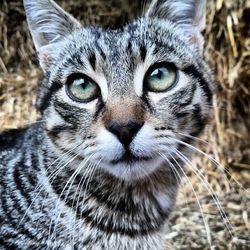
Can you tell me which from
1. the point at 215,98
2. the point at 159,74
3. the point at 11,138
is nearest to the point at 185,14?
the point at 159,74

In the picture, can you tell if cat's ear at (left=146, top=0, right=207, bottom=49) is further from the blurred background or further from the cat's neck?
the blurred background

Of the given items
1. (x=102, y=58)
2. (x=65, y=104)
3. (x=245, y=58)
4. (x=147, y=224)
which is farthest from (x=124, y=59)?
(x=245, y=58)

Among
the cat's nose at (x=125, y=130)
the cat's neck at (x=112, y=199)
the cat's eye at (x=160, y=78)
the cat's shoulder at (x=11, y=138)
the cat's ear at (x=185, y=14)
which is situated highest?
the cat's ear at (x=185, y=14)

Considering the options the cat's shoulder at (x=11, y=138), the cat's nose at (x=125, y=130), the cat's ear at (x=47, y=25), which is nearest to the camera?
the cat's nose at (x=125, y=130)

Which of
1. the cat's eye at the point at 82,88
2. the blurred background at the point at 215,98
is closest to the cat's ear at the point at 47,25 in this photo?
the cat's eye at the point at 82,88

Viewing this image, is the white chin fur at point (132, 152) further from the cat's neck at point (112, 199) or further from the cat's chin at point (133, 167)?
the cat's neck at point (112, 199)

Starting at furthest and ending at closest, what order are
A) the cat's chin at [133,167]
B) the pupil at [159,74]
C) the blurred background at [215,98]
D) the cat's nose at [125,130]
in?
the blurred background at [215,98] → the pupil at [159,74] → the cat's chin at [133,167] → the cat's nose at [125,130]

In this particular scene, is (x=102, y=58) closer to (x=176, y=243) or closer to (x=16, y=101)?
(x=176, y=243)
